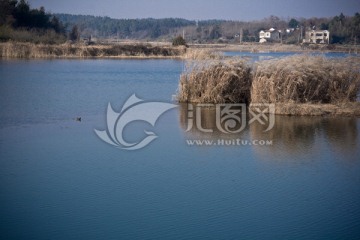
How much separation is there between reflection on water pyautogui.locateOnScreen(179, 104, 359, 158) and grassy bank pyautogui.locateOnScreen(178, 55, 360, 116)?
70cm

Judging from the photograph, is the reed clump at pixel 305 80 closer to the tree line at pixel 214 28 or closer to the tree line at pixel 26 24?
the tree line at pixel 26 24

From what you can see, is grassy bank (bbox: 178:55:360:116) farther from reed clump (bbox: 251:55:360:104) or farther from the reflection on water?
the reflection on water

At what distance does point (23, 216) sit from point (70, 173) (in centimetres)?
257

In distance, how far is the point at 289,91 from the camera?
1841cm

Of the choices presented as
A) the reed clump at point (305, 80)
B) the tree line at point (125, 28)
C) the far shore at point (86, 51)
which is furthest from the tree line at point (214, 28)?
the reed clump at point (305, 80)

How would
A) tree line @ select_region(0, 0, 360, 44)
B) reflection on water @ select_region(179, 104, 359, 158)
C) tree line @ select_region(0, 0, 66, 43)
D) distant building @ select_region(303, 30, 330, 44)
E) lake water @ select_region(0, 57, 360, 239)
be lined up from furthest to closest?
distant building @ select_region(303, 30, 330, 44), tree line @ select_region(0, 0, 360, 44), tree line @ select_region(0, 0, 66, 43), reflection on water @ select_region(179, 104, 359, 158), lake water @ select_region(0, 57, 360, 239)

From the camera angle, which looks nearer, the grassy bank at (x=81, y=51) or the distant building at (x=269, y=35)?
the grassy bank at (x=81, y=51)

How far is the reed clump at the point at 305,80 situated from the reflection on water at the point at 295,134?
86cm

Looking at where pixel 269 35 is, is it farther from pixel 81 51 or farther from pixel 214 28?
pixel 81 51

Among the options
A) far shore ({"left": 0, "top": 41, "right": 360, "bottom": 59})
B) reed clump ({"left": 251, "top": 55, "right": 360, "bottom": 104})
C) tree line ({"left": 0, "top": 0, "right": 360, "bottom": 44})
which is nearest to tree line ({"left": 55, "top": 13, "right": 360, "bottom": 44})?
tree line ({"left": 0, "top": 0, "right": 360, "bottom": 44})

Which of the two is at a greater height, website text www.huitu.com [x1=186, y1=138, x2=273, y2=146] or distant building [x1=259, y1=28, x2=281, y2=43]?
distant building [x1=259, y1=28, x2=281, y2=43]

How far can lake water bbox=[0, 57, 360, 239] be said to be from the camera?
888 centimetres

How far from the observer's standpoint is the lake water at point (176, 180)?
8.88m

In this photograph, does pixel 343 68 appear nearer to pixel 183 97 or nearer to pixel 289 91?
pixel 289 91
